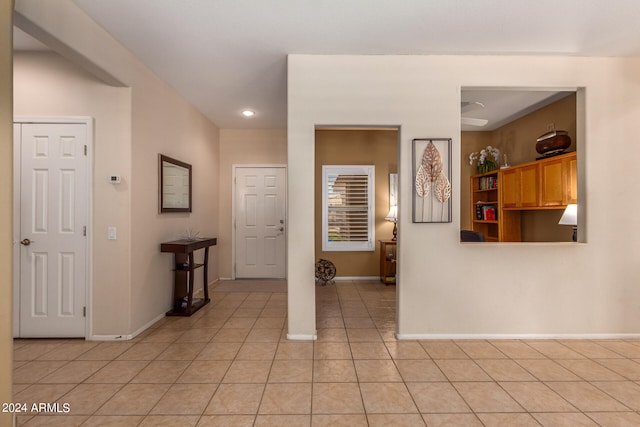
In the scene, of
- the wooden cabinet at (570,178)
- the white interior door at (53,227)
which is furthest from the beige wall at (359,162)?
the white interior door at (53,227)

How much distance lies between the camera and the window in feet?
18.5

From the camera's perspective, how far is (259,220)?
5762 mm

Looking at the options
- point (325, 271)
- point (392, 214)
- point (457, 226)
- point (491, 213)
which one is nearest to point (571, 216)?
point (457, 226)

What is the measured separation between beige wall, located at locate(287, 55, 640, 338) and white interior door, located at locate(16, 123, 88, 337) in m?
2.00

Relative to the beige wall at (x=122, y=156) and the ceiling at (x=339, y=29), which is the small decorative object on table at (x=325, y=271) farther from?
the ceiling at (x=339, y=29)

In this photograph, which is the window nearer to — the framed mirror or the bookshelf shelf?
the bookshelf shelf

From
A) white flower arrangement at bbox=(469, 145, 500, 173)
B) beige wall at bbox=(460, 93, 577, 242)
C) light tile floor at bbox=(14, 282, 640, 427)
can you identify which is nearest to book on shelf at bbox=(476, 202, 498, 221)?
beige wall at bbox=(460, 93, 577, 242)

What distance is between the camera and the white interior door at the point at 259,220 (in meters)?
5.76

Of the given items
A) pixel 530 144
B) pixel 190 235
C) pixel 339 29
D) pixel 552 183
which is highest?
pixel 339 29

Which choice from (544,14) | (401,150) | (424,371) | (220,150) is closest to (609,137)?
(544,14)

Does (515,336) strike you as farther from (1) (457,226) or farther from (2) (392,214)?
(2) (392,214)

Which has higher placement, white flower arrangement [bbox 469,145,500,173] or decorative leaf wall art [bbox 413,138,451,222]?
white flower arrangement [bbox 469,145,500,173]

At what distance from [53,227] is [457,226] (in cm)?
385

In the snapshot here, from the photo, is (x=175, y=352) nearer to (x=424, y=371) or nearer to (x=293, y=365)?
(x=293, y=365)
